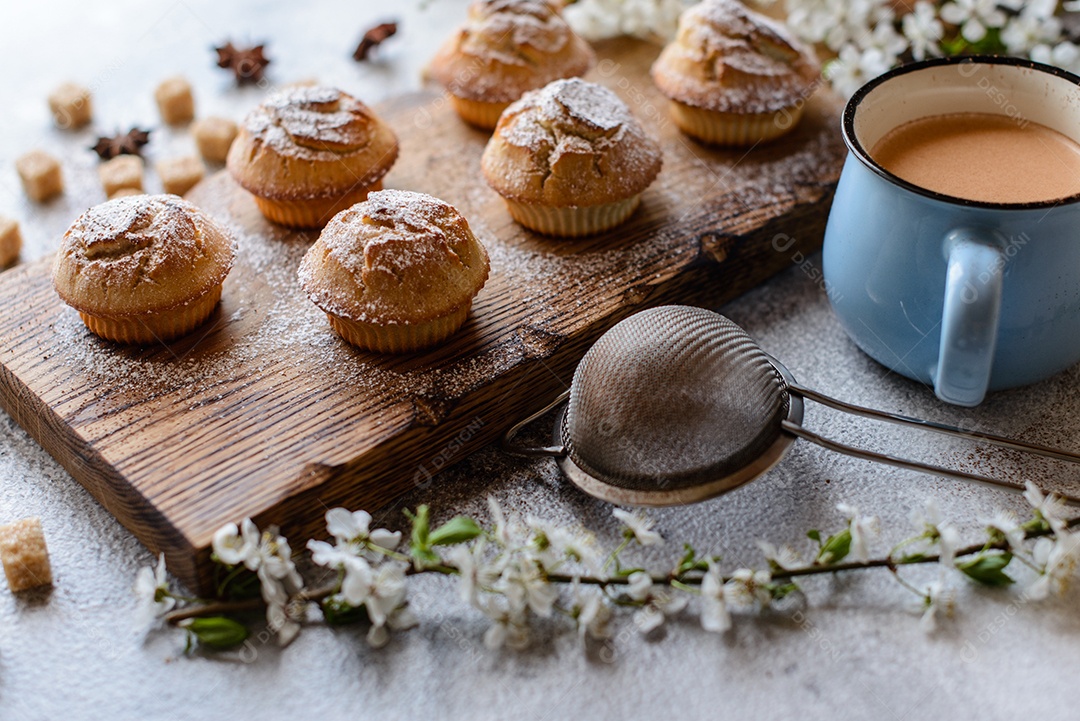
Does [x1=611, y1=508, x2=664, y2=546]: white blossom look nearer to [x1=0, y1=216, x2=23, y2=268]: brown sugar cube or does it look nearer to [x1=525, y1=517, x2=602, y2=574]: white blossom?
[x1=525, y1=517, x2=602, y2=574]: white blossom

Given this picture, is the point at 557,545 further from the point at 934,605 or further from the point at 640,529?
the point at 934,605

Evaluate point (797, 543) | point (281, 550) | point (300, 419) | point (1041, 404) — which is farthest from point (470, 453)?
point (1041, 404)

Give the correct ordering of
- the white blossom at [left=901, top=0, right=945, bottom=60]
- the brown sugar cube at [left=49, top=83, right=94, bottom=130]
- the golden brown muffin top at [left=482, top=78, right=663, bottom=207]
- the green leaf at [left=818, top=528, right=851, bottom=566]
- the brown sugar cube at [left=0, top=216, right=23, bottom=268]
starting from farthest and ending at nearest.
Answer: the brown sugar cube at [left=49, top=83, right=94, bottom=130]
the white blossom at [left=901, top=0, right=945, bottom=60]
the brown sugar cube at [left=0, top=216, right=23, bottom=268]
the golden brown muffin top at [left=482, top=78, right=663, bottom=207]
the green leaf at [left=818, top=528, right=851, bottom=566]

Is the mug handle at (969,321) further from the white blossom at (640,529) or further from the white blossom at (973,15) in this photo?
the white blossom at (973,15)

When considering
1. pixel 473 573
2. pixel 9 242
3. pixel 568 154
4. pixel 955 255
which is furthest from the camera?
pixel 9 242

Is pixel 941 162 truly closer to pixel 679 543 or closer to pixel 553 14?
pixel 679 543

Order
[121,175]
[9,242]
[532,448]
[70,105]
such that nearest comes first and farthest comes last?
[532,448], [9,242], [121,175], [70,105]

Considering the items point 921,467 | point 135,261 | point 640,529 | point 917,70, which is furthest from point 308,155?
point 921,467

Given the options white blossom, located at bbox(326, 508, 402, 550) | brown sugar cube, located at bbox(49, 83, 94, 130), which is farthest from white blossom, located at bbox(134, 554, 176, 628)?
brown sugar cube, located at bbox(49, 83, 94, 130)
